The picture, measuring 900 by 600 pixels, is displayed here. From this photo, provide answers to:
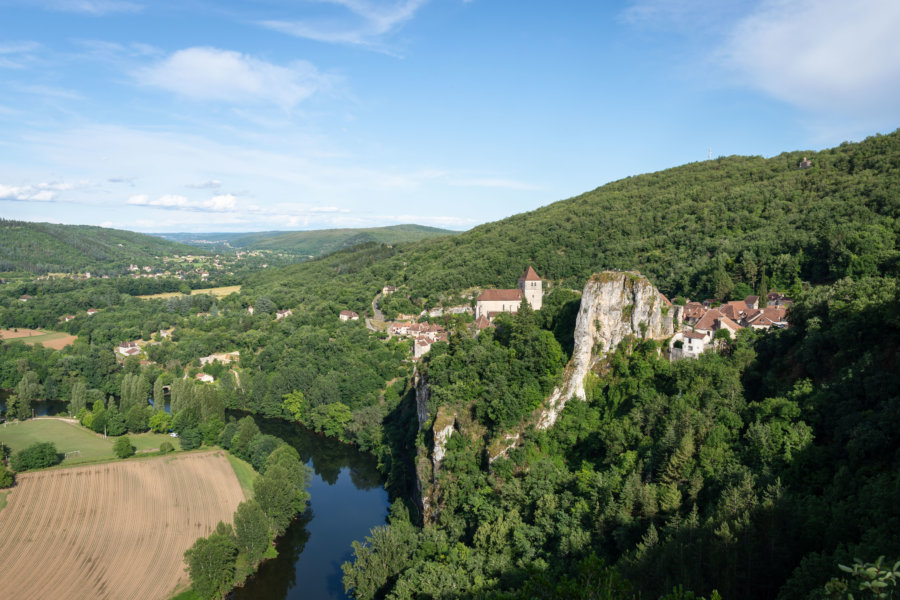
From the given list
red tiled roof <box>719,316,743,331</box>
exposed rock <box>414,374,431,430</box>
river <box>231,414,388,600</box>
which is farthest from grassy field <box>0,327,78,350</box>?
red tiled roof <box>719,316,743,331</box>

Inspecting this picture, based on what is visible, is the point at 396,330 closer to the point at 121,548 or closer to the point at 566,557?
the point at 121,548

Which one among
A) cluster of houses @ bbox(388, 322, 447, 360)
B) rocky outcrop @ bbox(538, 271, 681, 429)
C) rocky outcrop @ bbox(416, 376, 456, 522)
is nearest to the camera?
rocky outcrop @ bbox(538, 271, 681, 429)

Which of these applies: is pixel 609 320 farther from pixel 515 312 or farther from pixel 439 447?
pixel 515 312

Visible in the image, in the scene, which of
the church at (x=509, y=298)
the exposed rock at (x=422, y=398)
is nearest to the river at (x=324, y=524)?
the exposed rock at (x=422, y=398)

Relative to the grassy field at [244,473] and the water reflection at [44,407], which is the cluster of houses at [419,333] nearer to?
the grassy field at [244,473]

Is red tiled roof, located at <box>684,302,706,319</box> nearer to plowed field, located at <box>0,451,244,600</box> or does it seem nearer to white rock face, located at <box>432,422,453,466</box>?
white rock face, located at <box>432,422,453,466</box>

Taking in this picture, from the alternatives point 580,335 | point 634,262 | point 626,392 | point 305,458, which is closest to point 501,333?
point 580,335
